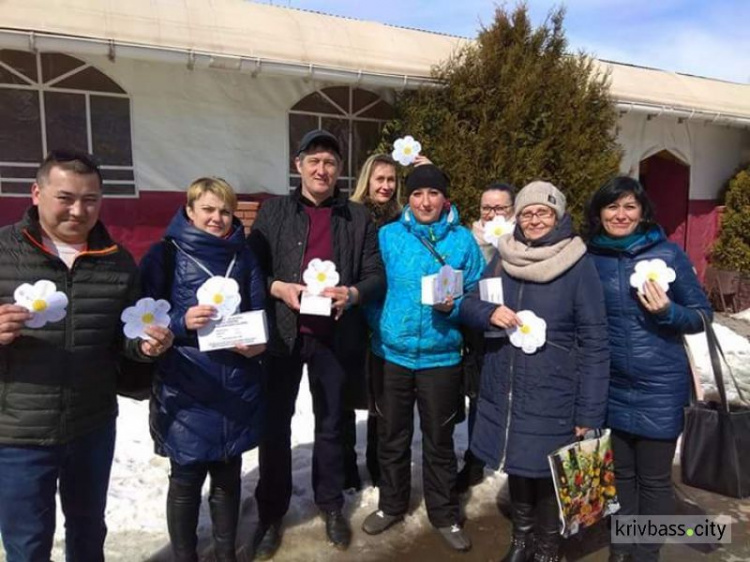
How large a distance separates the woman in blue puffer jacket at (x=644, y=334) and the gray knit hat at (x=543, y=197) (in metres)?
0.27

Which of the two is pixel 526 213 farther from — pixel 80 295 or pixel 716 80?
pixel 716 80

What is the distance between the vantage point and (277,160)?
675cm

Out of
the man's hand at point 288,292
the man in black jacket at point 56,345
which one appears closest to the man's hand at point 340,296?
the man's hand at point 288,292

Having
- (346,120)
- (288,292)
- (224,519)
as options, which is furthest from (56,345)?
(346,120)

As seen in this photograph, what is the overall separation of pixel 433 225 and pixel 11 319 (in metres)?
2.00

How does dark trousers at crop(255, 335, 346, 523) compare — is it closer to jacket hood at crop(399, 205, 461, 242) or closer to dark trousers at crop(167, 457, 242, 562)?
dark trousers at crop(167, 457, 242, 562)

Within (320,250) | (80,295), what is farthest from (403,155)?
(80,295)

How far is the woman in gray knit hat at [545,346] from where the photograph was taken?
8.67ft

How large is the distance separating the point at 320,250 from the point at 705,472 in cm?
220

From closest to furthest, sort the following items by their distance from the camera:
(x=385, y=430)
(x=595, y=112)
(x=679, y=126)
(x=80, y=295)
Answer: (x=80, y=295) → (x=385, y=430) → (x=595, y=112) → (x=679, y=126)

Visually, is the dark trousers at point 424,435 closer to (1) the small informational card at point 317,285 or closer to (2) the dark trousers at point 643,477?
(1) the small informational card at point 317,285

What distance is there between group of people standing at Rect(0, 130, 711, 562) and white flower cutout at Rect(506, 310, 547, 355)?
6cm

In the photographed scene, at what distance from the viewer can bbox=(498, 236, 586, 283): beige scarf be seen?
264 cm

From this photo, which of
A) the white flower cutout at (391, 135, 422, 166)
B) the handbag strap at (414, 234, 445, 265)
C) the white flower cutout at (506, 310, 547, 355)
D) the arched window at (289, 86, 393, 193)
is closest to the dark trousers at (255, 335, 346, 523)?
the handbag strap at (414, 234, 445, 265)
